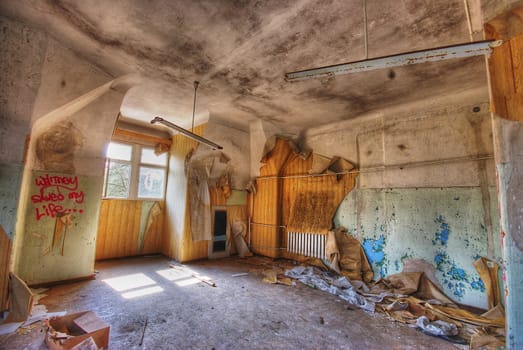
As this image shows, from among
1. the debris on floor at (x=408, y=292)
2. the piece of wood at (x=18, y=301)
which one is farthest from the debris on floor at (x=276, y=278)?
the piece of wood at (x=18, y=301)

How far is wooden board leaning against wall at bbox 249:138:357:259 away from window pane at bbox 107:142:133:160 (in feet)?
12.9

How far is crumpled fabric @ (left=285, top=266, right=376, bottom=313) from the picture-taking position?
13.0 feet

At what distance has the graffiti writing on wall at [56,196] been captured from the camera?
3.97m

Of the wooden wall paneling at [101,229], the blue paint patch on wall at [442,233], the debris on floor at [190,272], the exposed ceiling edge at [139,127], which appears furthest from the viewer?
the exposed ceiling edge at [139,127]

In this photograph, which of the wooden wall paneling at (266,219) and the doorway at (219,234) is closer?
the doorway at (219,234)

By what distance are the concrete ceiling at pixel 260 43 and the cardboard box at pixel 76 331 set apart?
11.8 feet

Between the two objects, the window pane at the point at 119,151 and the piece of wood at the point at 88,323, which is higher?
the window pane at the point at 119,151

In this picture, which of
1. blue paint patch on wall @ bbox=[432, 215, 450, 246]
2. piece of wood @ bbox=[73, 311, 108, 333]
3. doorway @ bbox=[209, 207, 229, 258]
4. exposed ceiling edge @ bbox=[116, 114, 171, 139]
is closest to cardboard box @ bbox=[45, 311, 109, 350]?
piece of wood @ bbox=[73, 311, 108, 333]

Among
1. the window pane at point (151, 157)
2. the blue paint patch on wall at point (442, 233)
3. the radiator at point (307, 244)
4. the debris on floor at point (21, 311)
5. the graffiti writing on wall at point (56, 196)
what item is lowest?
the debris on floor at point (21, 311)

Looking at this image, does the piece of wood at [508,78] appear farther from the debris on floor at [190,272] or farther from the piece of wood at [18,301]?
the piece of wood at [18,301]

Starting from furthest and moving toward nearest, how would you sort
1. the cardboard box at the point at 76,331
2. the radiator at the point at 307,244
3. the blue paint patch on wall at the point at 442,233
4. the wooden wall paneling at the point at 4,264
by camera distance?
the radiator at the point at 307,244 → the blue paint patch on wall at the point at 442,233 → the wooden wall paneling at the point at 4,264 → the cardboard box at the point at 76,331

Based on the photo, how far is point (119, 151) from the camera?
662 centimetres

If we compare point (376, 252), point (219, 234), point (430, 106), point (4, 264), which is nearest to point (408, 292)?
point (376, 252)

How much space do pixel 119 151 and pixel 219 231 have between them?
3.69m
